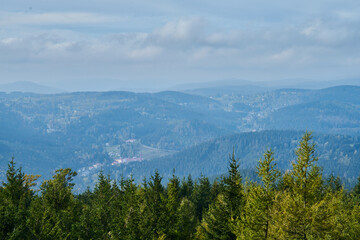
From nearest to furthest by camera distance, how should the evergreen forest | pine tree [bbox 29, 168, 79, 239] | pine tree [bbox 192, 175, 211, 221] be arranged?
1. the evergreen forest
2. pine tree [bbox 29, 168, 79, 239]
3. pine tree [bbox 192, 175, 211, 221]

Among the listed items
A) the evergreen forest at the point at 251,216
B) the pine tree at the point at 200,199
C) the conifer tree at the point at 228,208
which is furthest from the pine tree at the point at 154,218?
the pine tree at the point at 200,199

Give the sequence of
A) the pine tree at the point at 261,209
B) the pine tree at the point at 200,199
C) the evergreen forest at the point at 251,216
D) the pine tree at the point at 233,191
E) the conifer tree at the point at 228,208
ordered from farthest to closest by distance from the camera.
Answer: the pine tree at the point at 200,199
the pine tree at the point at 233,191
the conifer tree at the point at 228,208
the pine tree at the point at 261,209
the evergreen forest at the point at 251,216

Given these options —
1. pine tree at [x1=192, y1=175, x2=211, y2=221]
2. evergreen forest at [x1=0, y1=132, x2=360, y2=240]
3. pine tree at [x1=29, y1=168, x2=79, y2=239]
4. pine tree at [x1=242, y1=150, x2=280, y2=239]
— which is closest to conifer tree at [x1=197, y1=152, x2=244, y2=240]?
evergreen forest at [x1=0, y1=132, x2=360, y2=240]

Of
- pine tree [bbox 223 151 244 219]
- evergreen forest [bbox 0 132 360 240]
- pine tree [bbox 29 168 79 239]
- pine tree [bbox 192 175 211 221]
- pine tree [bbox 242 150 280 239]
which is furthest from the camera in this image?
pine tree [bbox 192 175 211 221]

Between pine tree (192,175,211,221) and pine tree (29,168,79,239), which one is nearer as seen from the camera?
pine tree (29,168,79,239)

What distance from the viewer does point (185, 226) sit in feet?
145

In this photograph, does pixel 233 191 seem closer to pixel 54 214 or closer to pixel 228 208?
pixel 228 208

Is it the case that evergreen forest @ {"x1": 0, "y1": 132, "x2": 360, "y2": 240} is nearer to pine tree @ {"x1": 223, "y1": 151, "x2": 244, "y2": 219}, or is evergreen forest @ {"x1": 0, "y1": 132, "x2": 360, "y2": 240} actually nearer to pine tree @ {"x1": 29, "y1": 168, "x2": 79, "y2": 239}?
pine tree @ {"x1": 223, "y1": 151, "x2": 244, "y2": 219}

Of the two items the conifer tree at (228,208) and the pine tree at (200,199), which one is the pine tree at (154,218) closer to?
the conifer tree at (228,208)

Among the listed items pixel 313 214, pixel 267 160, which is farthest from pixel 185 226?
pixel 313 214

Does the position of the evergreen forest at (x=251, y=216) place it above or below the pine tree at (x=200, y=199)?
above

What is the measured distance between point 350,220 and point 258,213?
11770 millimetres

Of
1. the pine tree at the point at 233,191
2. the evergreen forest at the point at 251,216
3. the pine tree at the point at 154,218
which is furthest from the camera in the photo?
the pine tree at the point at 233,191

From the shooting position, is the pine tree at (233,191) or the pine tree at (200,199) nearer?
the pine tree at (233,191)
